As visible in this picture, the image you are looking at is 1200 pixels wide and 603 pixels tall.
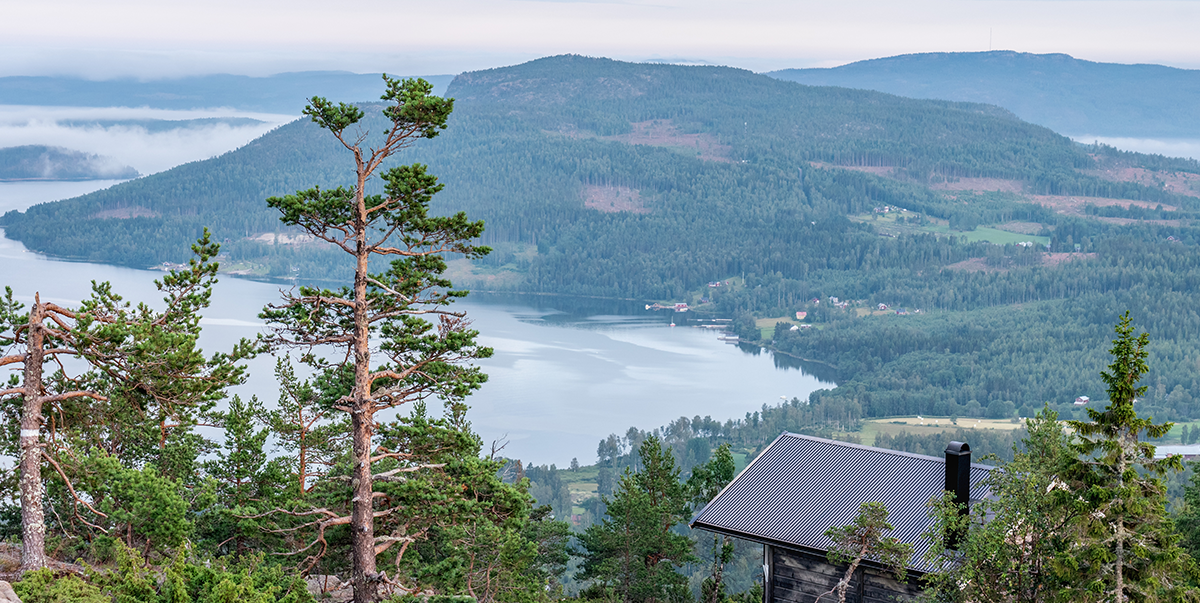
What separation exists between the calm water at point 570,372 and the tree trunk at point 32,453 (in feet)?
188

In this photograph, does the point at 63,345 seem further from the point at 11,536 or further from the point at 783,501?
the point at 783,501

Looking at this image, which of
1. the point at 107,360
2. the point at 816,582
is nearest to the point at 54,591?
the point at 107,360

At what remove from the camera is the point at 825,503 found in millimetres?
18188

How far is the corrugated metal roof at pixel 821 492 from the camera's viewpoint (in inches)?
688

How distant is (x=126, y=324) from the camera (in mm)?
15641

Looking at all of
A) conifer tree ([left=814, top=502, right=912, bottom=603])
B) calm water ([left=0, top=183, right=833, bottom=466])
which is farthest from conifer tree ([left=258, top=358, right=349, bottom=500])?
calm water ([left=0, top=183, right=833, bottom=466])

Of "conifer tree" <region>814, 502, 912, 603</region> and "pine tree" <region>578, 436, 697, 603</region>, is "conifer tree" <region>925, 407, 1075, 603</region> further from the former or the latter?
"pine tree" <region>578, 436, 697, 603</region>

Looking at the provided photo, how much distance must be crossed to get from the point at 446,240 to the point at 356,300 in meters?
1.53

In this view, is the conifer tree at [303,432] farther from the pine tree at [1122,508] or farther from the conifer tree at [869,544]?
the pine tree at [1122,508]

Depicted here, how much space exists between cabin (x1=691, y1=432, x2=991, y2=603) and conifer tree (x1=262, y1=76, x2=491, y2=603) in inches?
216

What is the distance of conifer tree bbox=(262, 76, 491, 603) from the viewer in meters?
15.3

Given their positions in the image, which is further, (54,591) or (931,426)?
(931,426)

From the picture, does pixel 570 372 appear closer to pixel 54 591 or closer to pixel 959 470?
pixel 959 470

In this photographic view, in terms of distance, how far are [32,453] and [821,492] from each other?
39.0ft
